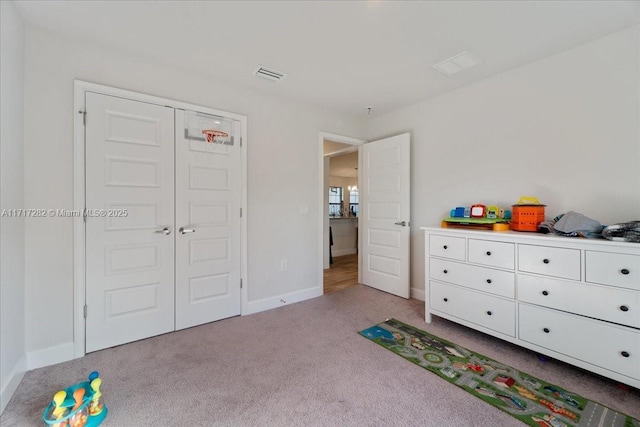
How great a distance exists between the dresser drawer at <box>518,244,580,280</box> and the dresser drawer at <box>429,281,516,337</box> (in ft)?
1.15

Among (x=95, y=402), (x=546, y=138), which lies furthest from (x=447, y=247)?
(x=95, y=402)

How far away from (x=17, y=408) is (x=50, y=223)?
3.95 feet

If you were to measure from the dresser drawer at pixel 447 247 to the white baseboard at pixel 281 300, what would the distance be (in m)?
1.60

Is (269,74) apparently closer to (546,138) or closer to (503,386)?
(546,138)

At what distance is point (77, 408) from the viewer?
1.41 metres

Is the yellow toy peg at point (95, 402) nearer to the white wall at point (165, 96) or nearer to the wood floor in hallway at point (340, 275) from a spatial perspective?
the white wall at point (165, 96)

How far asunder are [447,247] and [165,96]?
3.05m

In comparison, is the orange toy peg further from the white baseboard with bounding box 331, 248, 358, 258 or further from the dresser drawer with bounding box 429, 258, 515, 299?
the white baseboard with bounding box 331, 248, 358, 258

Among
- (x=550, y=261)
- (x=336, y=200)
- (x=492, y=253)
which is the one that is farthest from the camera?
(x=336, y=200)

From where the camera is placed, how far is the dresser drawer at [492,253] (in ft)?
7.30

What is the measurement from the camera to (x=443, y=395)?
5.70ft

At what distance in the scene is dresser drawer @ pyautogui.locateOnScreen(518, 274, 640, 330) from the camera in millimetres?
1702

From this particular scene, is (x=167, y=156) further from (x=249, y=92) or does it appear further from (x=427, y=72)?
(x=427, y=72)

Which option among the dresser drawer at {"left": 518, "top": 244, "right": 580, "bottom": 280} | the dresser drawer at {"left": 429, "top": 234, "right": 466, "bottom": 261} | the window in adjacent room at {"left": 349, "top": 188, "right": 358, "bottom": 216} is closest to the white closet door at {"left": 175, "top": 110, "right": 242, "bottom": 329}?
the dresser drawer at {"left": 429, "top": 234, "right": 466, "bottom": 261}
